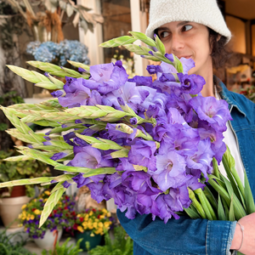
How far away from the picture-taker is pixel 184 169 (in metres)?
0.37

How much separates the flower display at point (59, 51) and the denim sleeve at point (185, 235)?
1676 millimetres

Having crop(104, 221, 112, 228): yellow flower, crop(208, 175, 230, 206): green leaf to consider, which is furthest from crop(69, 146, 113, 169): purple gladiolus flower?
crop(104, 221, 112, 228): yellow flower

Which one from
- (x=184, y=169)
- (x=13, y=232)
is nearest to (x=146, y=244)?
(x=184, y=169)

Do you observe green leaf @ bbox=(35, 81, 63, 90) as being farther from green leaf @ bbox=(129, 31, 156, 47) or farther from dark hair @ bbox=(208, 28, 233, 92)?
dark hair @ bbox=(208, 28, 233, 92)

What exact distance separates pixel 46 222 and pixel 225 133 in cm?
160

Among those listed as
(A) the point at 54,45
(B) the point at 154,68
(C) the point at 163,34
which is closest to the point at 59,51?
(A) the point at 54,45

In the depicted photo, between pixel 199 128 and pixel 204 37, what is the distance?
1.75 ft

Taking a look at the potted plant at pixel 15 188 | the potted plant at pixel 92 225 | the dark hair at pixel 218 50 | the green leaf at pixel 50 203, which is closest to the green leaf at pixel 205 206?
the green leaf at pixel 50 203

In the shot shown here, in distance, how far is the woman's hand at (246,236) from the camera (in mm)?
521

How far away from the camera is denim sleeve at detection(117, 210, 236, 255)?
1.75 feet

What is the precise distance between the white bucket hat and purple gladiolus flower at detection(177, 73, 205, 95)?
418mm

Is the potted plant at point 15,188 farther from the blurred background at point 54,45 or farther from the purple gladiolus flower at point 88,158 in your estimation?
the purple gladiolus flower at point 88,158

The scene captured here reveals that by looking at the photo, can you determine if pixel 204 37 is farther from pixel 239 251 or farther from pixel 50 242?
pixel 50 242

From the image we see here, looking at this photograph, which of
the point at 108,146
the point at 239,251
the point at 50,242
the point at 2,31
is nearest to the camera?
the point at 108,146
